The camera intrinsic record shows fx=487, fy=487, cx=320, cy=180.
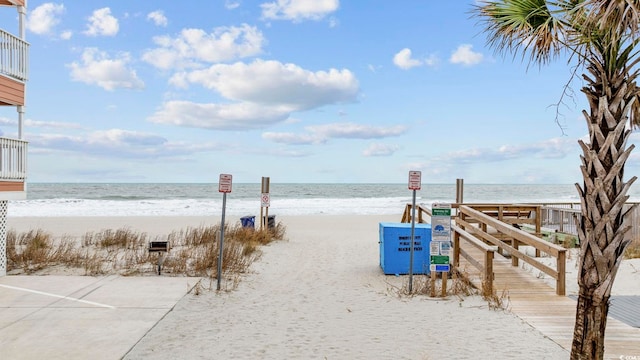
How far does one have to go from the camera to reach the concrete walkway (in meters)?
5.62

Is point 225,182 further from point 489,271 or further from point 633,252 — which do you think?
point 633,252

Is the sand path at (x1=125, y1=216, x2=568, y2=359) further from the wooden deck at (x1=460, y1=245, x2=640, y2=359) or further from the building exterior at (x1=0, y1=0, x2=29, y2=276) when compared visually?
the building exterior at (x1=0, y1=0, x2=29, y2=276)

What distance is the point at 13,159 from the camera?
1140 cm

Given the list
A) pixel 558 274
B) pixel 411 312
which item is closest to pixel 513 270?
pixel 558 274

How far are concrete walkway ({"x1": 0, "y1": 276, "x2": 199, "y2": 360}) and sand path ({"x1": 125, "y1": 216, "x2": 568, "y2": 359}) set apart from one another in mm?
349

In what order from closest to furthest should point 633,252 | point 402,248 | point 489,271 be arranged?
point 489,271, point 402,248, point 633,252

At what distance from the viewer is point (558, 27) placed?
511cm

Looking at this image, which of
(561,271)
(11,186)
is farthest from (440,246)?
(11,186)

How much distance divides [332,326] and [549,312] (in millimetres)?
3171

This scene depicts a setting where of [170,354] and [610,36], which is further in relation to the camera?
[170,354]

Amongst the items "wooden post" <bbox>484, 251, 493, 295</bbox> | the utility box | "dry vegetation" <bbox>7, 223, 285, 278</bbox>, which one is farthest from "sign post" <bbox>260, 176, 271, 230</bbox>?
"wooden post" <bbox>484, 251, 493, 295</bbox>

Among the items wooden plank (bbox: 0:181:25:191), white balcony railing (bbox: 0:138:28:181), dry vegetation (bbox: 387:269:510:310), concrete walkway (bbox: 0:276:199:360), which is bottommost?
concrete walkway (bbox: 0:276:199:360)

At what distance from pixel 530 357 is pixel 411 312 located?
2319 mm

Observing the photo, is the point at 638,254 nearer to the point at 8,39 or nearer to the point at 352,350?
the point at 352,350
